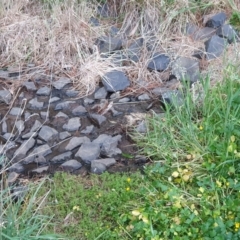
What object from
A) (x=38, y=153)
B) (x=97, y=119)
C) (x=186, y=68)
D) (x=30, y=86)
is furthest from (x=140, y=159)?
(x=30, y=86)

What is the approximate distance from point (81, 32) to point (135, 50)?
1.59 feet

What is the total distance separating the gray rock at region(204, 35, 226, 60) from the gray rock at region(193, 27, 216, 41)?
11cm

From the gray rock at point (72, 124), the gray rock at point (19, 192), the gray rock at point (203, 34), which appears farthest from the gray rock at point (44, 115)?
the gray rock at point (203, 34)

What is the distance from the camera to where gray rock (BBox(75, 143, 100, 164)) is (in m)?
3.60

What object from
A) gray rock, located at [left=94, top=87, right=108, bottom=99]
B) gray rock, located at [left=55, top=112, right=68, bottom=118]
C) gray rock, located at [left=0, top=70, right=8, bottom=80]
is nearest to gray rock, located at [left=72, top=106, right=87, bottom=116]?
gray rock, located at [left=55, top=112, right=68, bottom=118]

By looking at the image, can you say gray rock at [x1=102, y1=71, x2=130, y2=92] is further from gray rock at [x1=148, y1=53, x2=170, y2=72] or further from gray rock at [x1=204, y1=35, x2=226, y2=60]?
gray rock at [x1=204, y1=35, x2=226, y2=60]

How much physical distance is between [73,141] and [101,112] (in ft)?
1.41

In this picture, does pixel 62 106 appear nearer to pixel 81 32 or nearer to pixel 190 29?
pixel 81 32

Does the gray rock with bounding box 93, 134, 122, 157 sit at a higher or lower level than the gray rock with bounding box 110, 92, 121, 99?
lower

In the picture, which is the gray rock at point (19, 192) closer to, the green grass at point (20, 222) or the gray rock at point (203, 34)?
the green grass at point (20, 222)

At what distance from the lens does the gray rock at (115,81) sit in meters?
4.32

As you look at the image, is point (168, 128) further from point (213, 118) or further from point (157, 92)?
point (157, 92)

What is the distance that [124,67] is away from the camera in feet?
14.8

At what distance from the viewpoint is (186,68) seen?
4402mm
